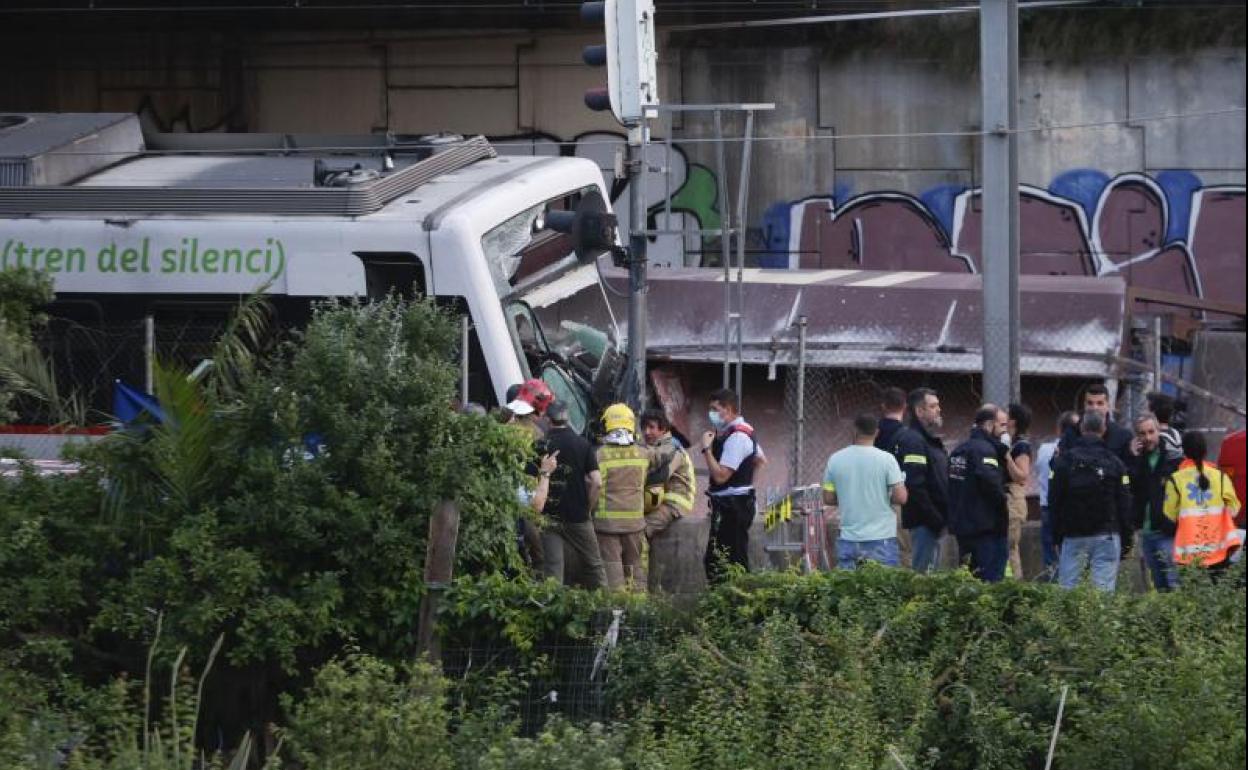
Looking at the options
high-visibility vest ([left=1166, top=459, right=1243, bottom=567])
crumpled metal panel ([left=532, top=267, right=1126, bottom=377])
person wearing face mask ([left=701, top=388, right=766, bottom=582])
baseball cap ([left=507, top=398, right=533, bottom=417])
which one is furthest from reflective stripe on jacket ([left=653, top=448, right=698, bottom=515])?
crumpled metal panel ([left=532, top=267, right=1126, bottom=377])

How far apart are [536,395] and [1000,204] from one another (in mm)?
5026

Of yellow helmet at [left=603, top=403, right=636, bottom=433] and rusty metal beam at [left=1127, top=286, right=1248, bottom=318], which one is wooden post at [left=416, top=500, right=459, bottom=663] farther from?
rusty metal beam at [left=1127, top=286, right=1248, bottom=318]

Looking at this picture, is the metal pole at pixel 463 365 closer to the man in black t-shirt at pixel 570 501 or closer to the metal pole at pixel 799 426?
the man in black t-shirt at pixel 570 501

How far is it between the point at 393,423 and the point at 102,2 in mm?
17367

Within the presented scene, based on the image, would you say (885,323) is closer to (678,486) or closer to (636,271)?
(636,271)

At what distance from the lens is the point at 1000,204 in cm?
1419

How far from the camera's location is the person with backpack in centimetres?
1129

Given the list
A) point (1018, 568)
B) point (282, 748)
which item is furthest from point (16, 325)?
point (1018, 568)

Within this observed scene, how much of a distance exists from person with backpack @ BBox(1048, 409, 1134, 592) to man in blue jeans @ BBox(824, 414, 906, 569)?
3.32ft

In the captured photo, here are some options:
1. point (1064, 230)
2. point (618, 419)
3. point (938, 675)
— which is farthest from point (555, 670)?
point (1064, 230)

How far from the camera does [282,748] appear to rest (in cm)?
829

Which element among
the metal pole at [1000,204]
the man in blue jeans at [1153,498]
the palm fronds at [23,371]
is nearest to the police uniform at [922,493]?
the man in blue jeans at [1153,498]

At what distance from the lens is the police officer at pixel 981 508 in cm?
1162

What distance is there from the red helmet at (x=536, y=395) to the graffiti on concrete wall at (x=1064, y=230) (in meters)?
13.6
